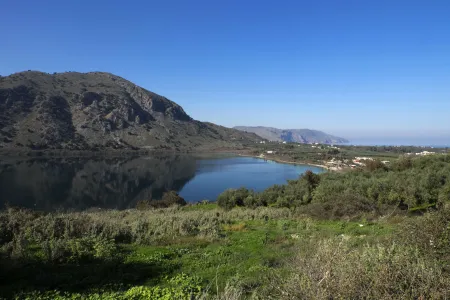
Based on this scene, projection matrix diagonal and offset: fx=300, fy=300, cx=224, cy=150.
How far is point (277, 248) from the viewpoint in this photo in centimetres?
938

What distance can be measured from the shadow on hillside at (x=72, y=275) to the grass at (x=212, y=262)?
22 mm

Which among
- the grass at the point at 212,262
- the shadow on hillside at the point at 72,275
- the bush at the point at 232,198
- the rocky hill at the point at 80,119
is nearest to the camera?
the grass at the point at 212,262

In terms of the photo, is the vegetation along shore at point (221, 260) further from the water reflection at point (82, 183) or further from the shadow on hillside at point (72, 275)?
the water reflection at point (82, 183)

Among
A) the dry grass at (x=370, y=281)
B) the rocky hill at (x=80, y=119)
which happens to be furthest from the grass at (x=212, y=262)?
the rocky hill at (x=80, y=119)

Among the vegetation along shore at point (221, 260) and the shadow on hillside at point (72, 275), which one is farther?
the shadow on hillside at point (72, 275)

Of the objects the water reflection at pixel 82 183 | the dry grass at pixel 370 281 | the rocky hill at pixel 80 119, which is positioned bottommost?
the water reflection at pixel 82 183

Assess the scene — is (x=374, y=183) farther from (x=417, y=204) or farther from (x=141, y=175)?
(x=141, y=175)

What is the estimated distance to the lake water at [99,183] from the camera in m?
45.8

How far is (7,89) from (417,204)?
6228 inches

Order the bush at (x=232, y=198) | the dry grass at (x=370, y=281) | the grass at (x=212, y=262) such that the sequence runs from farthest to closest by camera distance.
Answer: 1. the bush at (x=232, y=198)
2. the grass at (x=212, y=262)
3. the dry grass at (x=370, y=281)

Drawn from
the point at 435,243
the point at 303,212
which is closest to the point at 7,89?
the point at 303,212

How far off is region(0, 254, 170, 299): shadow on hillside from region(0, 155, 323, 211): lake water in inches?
1336

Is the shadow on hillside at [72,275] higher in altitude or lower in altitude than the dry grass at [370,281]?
lower

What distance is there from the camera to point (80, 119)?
5290 inches
